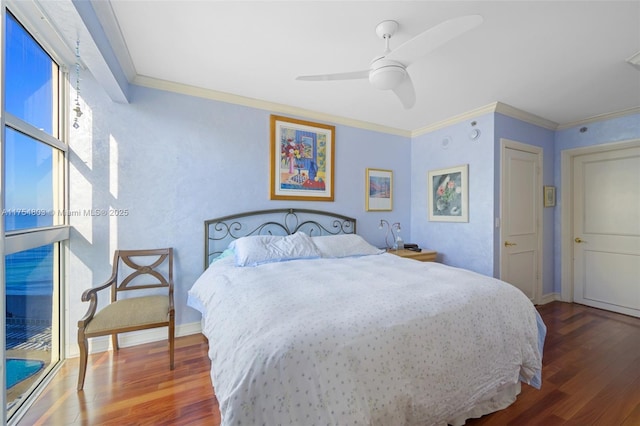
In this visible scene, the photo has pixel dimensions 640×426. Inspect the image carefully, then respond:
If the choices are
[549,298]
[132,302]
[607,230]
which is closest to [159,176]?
[132,302]

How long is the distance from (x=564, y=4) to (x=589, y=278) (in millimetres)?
3869

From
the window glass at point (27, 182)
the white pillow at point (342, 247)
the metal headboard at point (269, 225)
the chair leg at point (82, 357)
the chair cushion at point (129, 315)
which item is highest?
the window glass at point (27, 182)

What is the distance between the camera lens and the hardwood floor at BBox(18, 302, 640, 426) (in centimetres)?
162

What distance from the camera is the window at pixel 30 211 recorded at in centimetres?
167

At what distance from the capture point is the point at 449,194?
3650mm

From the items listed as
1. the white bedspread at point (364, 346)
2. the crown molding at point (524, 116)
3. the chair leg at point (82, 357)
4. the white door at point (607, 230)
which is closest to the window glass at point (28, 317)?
the chair leg at point (82, 357)

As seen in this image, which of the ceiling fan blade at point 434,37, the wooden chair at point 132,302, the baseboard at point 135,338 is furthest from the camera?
the baseboard at point 135,338

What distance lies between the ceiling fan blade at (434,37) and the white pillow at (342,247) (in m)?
1.86

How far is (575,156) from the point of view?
3836 millimetres

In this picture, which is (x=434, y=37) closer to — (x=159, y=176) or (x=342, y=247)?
(x=342, y=247)

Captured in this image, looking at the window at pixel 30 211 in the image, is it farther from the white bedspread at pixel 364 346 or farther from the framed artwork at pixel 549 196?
the framed artwork at pixel 549 196

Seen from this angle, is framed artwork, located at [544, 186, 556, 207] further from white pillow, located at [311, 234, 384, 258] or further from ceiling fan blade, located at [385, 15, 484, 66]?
ceiling fan blade, located at [385, 15, 484, 66]

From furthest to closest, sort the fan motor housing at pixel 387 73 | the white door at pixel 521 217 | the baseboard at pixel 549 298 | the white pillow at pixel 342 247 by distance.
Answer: the baseboard at pixel 549 298 → the white door at pixel 521 217 → the white pillow at pixel 342 247 → the fan motor housing at pixel 387 73

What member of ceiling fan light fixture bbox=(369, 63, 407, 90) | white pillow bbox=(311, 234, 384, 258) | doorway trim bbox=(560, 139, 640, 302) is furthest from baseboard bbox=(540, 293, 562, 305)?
ceiling fan light fixture bbox=(369, 63, 407, 90)
